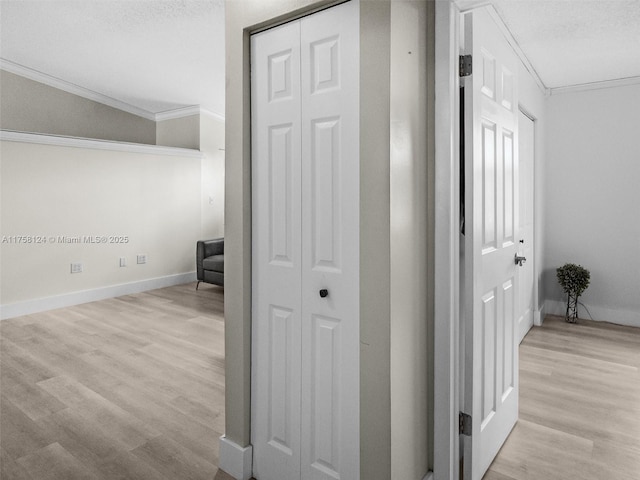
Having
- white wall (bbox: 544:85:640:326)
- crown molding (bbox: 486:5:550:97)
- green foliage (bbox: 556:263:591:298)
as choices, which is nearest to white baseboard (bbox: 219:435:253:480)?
crown molding (bbox: 486:5:550:97)

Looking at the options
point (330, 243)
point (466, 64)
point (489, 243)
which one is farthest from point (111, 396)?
point (466, 64)

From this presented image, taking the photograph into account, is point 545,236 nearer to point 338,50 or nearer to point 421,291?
point 421,291

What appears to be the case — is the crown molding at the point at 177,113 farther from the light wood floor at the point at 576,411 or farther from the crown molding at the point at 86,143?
the light wood floor at the point at 576,411

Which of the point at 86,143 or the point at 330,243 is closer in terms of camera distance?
the point at 330,243

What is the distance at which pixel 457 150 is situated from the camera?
1662 mm

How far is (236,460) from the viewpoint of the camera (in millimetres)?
1877

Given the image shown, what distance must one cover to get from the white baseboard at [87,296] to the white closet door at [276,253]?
4.00 meters

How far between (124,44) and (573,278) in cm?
529

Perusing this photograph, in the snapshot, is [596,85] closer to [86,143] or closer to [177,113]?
[86,143]

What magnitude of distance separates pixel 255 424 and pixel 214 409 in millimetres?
750

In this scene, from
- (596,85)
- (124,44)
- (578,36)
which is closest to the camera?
(578,36)

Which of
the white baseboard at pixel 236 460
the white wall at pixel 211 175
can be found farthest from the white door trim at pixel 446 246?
the white wall at pixel 211 175

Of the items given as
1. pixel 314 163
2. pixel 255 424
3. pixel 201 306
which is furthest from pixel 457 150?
pixel 201 306

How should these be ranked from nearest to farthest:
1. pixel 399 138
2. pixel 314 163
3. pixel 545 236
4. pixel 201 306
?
pixel 399 138
pixel 314 163
pixel 545 236
pixel 201 306
